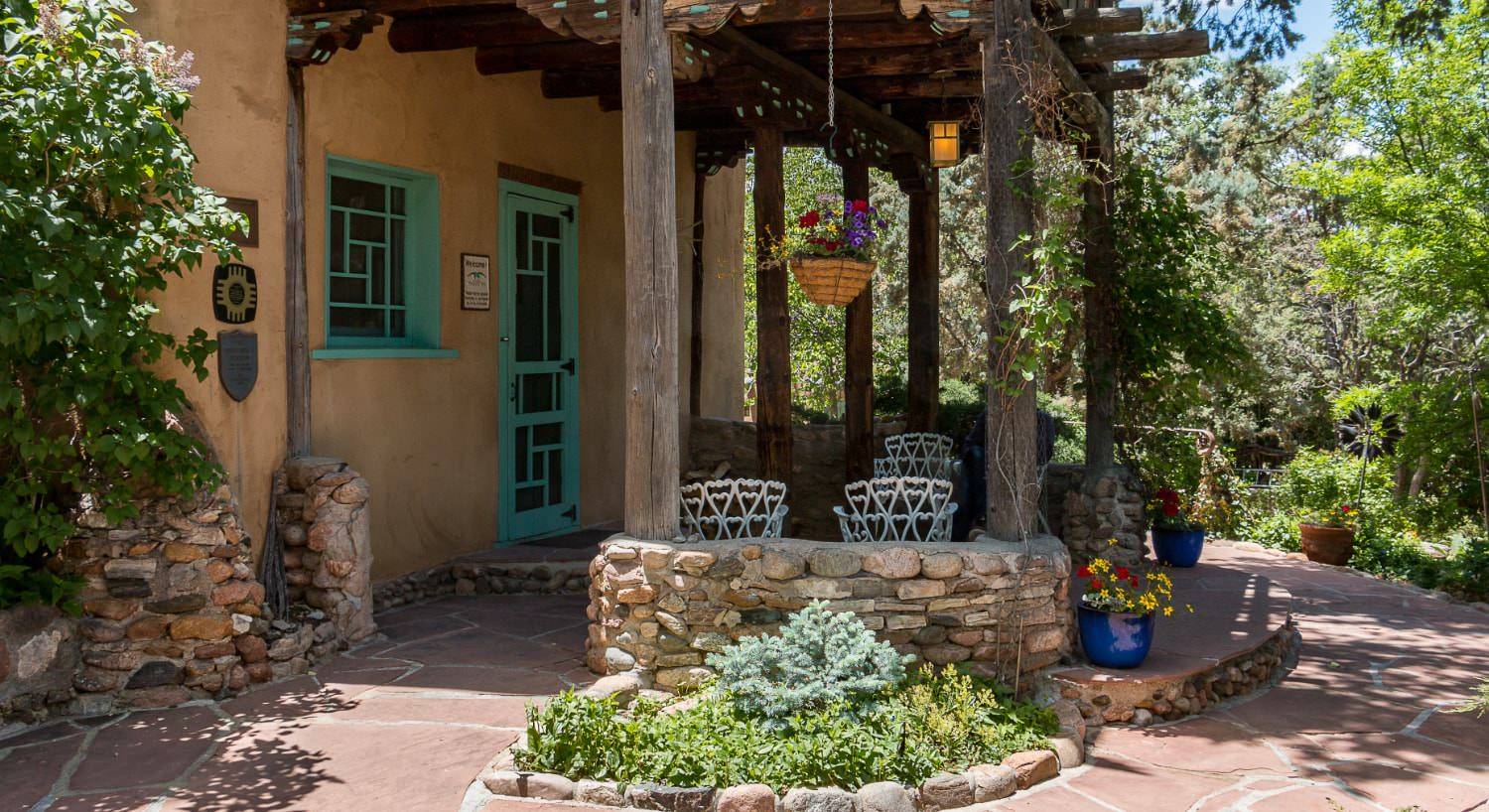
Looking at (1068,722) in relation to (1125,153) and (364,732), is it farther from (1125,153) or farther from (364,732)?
(1125,153)

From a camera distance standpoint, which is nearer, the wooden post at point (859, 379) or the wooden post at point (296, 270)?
the wooden post at point (296, 270)

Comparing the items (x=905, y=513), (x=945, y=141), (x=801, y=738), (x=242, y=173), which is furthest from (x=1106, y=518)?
(x=242, y=173)

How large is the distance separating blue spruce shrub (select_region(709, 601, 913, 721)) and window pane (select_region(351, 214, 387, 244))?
12.7 ft

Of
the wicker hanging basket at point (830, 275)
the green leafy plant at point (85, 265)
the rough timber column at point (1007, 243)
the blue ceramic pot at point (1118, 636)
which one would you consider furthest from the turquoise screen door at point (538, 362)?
the blue ceramic pot at point (1118, 636)

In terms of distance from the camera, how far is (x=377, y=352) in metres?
6.95

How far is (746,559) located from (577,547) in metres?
3.00

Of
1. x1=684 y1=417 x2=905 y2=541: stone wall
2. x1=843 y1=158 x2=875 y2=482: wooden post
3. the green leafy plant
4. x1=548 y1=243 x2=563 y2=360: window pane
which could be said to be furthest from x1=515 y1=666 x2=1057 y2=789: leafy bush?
x1=684 y1=417 x2=905 y2=541: stone wall

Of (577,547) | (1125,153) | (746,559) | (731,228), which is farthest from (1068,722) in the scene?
(731,228)

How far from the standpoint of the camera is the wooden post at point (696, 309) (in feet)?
34.5

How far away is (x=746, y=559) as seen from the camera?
527 centimetres

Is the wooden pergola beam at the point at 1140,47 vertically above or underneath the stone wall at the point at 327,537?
above

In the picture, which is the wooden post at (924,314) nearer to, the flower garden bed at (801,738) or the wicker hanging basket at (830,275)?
the wicker hanging basket at (830,275)

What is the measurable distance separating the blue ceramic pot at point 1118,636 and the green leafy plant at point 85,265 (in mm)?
4504

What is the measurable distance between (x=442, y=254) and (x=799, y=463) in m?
3.92
